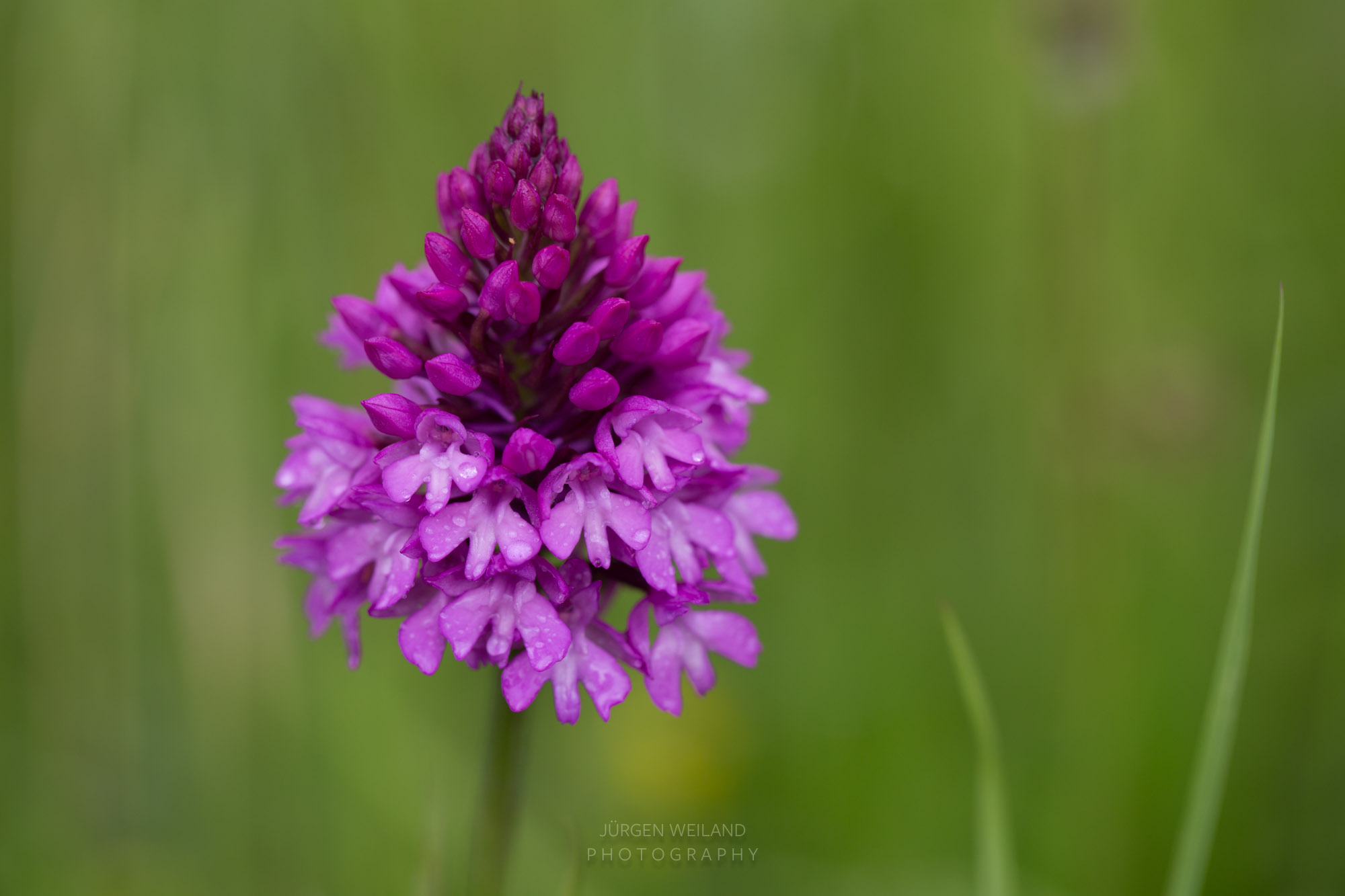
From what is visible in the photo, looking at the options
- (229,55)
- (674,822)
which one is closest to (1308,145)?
(674,822)

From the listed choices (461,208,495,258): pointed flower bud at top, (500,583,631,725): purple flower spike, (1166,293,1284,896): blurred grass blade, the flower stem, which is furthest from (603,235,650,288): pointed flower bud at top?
(1166,293,1284,896): blurred grass blade

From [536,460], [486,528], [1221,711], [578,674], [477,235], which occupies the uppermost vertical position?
[477,235]

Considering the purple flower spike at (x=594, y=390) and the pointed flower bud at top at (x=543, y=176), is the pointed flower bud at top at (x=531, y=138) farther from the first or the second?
the purple flower spike at (x=594, y=390)

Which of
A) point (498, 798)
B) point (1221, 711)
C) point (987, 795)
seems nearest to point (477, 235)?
point (498, 798)

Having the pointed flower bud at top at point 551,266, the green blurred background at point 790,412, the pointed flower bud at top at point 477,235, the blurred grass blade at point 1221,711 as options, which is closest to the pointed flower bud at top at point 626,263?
the pointed flower bud at top at point 551,266

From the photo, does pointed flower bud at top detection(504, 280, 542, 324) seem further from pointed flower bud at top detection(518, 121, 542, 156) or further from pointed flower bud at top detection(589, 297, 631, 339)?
pointed flower bud at top detection(518, 121, 542, 156)

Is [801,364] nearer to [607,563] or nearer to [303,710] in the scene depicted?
[303,710]

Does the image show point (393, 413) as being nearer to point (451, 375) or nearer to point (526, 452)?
point (451, 375)
